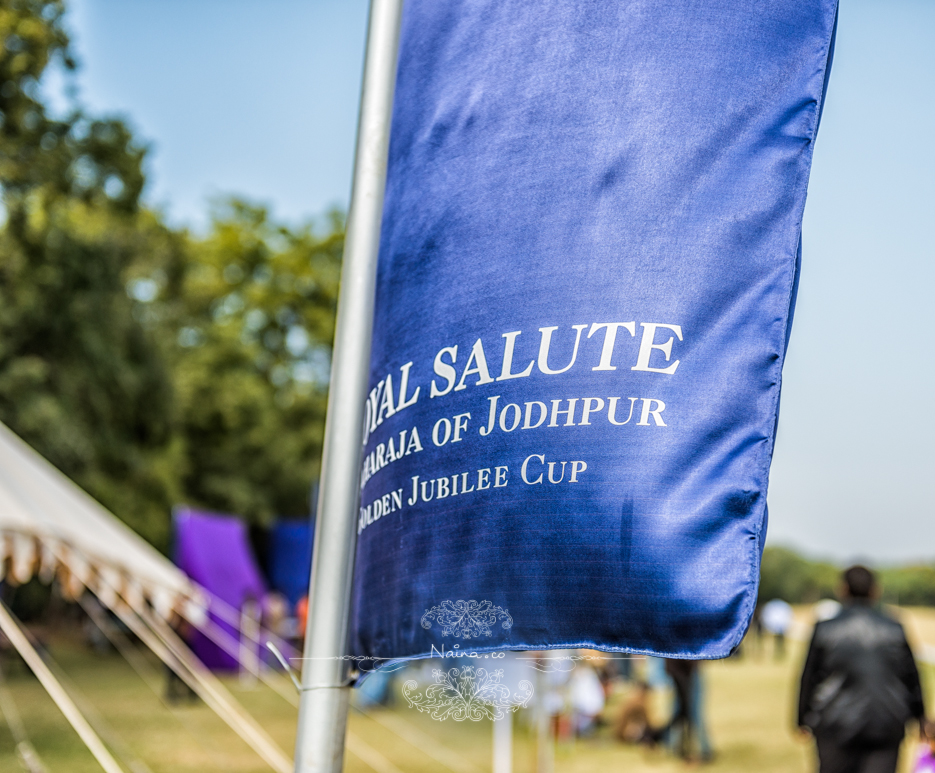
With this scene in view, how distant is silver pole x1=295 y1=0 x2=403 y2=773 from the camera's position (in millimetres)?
1756

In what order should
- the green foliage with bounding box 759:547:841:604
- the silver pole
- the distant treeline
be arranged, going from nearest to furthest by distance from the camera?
the silver pole, the distant treeline, the green foliage with bounding box 759:547:841:604

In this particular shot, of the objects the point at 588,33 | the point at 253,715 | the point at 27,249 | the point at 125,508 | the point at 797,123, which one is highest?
the point at 27,249

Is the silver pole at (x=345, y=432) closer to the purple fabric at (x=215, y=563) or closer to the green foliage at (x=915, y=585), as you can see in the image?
the green foliage at (x=915, y=585)

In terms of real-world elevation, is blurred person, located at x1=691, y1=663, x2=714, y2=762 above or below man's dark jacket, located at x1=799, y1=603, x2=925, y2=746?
below

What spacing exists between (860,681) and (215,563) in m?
11.7

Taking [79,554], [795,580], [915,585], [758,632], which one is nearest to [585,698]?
[79,554]

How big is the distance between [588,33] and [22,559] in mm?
5036

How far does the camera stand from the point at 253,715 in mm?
11148

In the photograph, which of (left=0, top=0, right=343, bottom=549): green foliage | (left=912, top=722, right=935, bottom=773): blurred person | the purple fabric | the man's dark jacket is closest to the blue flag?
the man's dark jacket

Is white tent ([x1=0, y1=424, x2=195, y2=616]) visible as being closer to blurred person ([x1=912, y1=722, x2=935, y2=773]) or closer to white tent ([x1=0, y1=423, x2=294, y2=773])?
white tent ([x1=0, y1=423, x2=294, y2=773])

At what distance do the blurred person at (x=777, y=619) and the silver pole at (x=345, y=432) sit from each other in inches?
711

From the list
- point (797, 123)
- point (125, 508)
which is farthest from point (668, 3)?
point (125, 508)

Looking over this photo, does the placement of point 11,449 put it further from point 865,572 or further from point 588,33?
point 588,33

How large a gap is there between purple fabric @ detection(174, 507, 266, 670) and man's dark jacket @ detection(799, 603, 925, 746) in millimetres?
11199
